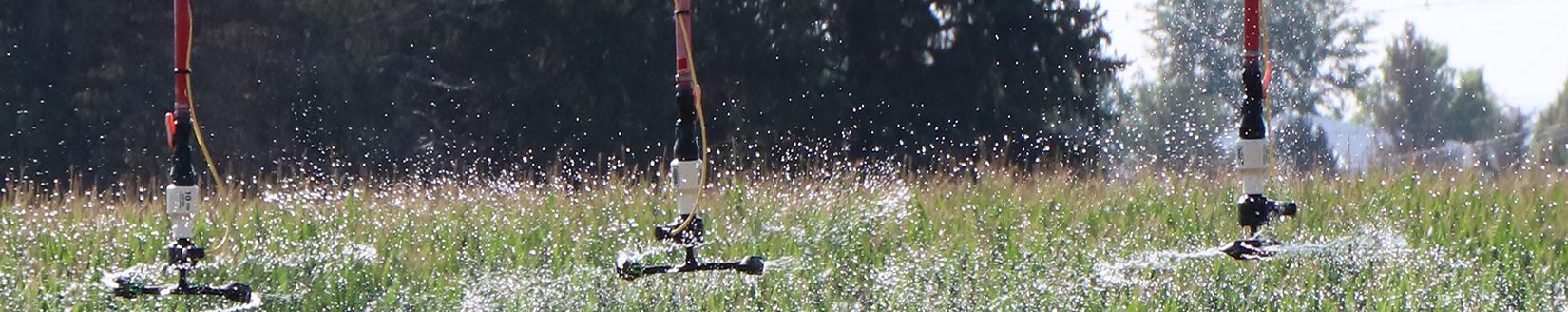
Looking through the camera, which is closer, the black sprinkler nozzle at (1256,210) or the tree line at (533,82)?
the black sprinkler nozzle at (1256,210)

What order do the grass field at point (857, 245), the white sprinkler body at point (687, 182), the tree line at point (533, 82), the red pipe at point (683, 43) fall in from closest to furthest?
the red pipe at point (683, 43)
the white sprinkler body at point (687, 182)
the grass field at point (857, 245)
the tree line at point (533, 82)

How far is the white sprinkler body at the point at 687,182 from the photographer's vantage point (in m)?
5.82

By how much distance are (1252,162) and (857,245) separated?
9.37 feet

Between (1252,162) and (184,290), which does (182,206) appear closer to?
(184,290)

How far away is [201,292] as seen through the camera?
6.51 m

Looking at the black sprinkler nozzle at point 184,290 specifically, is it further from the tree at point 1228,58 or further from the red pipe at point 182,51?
the tree at point 1228,58

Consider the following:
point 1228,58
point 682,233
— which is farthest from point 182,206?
point 1228,58

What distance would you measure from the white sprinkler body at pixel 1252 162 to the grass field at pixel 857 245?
1.39 metres

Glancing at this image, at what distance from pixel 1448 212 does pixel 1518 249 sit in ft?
1.89

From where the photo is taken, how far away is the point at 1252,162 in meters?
5.64

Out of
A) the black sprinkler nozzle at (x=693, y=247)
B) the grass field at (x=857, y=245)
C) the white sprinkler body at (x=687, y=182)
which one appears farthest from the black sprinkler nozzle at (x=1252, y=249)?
the white sprinkler body at (x=687, y=182)

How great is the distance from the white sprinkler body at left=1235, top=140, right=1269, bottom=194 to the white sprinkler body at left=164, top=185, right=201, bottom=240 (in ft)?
9.81

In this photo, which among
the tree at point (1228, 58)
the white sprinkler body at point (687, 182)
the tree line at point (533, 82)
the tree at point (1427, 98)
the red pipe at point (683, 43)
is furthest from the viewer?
the tree at point (1427, 98)

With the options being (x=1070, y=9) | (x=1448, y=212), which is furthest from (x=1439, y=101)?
(x=1448, y=212)
